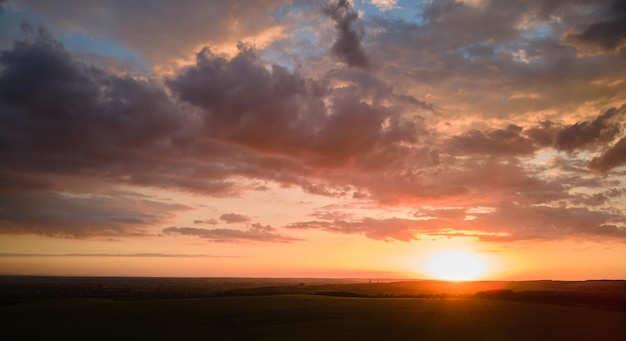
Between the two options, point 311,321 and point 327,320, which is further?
point 327,320

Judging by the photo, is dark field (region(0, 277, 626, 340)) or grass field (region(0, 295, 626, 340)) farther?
dark field (region(0, 277, 626, 340))

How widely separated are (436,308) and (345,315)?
442 inches

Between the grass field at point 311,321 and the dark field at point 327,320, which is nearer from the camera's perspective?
the grass field at point 311,321

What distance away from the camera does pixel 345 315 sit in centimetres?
5247

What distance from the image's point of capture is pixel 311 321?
160ft

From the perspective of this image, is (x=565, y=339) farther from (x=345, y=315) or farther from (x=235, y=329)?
(x=235, y=329)

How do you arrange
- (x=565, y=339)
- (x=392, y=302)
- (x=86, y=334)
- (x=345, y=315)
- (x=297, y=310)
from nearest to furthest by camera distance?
(x=565, y=339) → (x=86, y=334) → (x=345, y=315) → (x=297, y=310) → (x=392, y=302)

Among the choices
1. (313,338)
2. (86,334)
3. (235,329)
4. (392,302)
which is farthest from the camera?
(392,302)

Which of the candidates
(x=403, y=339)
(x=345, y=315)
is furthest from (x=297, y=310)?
(x=403, y=339)

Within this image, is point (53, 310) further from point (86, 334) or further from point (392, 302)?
point (392, 302)

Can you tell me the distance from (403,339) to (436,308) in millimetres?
18944

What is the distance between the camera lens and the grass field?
39.9m

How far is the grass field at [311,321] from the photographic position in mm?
39938

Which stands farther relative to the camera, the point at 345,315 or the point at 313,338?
the point at 345,315
